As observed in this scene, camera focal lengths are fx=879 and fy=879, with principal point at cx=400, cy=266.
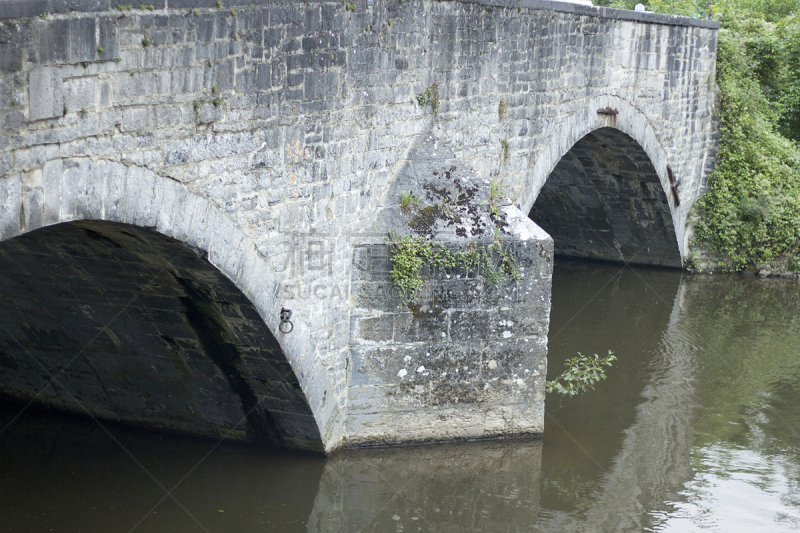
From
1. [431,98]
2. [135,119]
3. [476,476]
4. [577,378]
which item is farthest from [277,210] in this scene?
[577,378]

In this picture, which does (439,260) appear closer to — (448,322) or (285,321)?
(448,322)

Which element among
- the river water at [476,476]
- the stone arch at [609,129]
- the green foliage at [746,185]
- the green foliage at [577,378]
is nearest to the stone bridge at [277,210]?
the stone arch at [609,129]

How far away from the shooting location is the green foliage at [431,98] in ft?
22.4

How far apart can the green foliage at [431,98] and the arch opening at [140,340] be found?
2.33 metres

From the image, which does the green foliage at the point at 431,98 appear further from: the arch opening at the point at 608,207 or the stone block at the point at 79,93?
the arch opening at the point at 608,207

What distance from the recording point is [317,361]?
6117mm

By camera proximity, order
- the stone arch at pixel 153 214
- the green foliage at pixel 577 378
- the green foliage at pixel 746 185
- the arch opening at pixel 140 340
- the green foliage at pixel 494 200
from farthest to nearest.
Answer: the green foliage at pixel 746 185 < the green foliage at pixel 577 378 < the green foliage at pixel 494 200 < the arch opening at pixel 140 340 < the stone arch at pixel 153 214

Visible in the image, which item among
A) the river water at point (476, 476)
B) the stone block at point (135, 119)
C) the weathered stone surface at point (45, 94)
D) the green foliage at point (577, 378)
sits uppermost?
the weathered stone surface at point (45, 94)

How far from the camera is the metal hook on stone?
5668 millimetres

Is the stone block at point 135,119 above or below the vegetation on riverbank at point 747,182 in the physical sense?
above

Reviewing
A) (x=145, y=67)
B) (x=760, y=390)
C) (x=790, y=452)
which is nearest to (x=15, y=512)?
(x=145, y=67)

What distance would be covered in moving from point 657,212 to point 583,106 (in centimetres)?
368

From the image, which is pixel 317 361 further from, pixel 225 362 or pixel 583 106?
pixel 583 106

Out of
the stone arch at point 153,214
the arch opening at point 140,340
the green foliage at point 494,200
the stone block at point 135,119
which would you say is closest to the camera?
the stone arch at point 153,214
